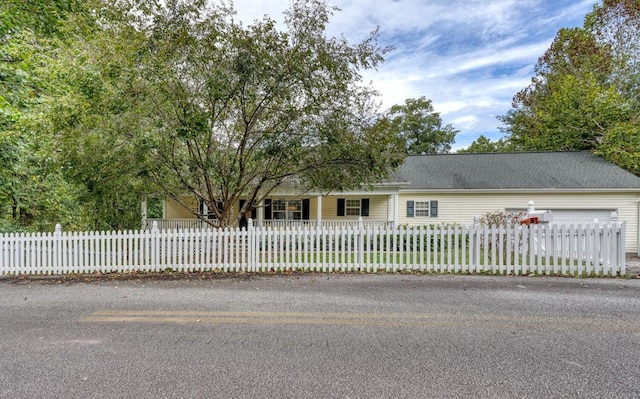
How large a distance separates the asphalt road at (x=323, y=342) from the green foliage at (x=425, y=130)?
114 ft

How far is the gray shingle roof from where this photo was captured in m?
15.6

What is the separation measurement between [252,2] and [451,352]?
30.0ft

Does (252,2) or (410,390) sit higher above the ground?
(252,2)

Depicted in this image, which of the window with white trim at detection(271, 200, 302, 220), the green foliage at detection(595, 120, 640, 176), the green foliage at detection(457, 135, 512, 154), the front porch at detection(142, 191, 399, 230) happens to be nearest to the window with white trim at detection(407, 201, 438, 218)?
the front porch at detection(142, 191, 399, 230)

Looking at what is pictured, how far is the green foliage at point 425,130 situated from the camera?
39188 millimetres

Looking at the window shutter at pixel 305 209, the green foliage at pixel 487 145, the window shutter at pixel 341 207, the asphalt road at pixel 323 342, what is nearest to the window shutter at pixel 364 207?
the window shutter at pixel 341 207

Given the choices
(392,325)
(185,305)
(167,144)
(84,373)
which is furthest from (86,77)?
(392,325)

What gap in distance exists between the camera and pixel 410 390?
2678 mm

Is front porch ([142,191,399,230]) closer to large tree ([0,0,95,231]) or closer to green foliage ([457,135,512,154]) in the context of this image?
large tree ([0,0,95,231])

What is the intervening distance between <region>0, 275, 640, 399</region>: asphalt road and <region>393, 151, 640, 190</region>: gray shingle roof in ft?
36.6

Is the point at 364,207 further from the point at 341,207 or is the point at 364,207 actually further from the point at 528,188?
the point at 528,188

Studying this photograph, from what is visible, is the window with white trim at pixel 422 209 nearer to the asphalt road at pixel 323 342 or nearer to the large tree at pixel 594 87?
the large tree at pixel 594 87

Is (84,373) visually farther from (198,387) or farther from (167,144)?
(167,144)

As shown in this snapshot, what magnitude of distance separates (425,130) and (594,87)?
64.8 ft
